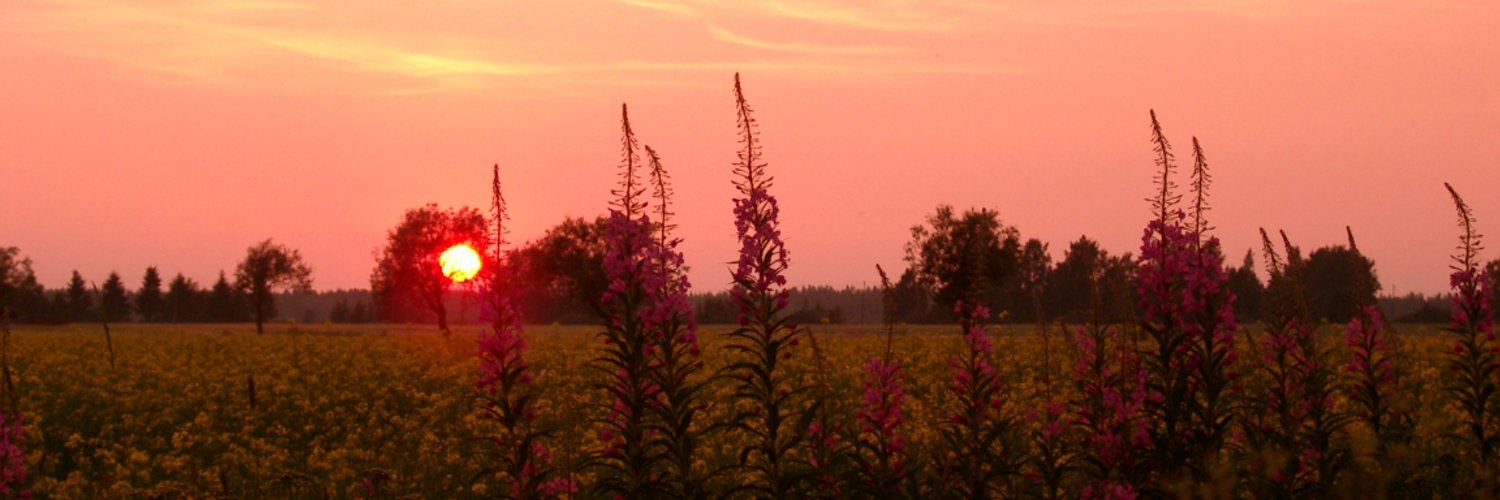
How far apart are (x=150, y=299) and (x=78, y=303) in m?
12.5

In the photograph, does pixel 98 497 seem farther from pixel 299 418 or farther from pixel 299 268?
pixel 299 268

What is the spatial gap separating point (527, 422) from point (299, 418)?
18802mm

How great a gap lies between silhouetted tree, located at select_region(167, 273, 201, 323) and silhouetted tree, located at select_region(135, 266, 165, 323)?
1093 mm

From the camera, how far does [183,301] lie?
128m

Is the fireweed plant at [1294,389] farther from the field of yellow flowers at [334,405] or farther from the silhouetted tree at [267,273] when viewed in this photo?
the silhouetted tree at [267,273]

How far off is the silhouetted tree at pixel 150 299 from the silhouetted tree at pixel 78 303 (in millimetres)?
7866

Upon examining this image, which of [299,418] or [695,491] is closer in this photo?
[695,491]

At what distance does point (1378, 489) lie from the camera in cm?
310

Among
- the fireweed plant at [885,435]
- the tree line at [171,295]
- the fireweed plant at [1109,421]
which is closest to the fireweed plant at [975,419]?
the fireweed plant at [885,435]

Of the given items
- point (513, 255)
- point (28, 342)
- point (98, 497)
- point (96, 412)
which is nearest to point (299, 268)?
point (28, 342)

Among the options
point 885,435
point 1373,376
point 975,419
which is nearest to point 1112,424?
point 975,419

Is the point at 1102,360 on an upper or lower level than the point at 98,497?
upper

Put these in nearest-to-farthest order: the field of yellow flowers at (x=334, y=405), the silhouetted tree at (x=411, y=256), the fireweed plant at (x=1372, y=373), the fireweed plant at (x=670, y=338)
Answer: the fireweed plant at (x=670, y=338) → the fireweed plant at (x=1372, y=373) → the field of yellow flowers at (x=334, y=405) → the silhouetted tree at (x=411, y=256)

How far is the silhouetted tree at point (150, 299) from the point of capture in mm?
129000
